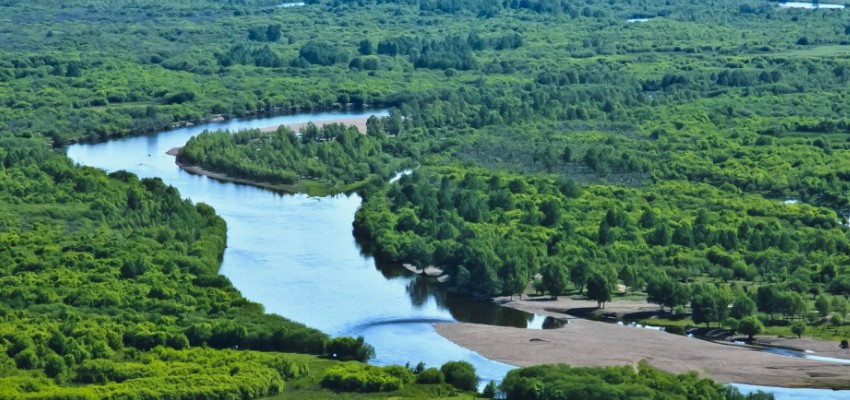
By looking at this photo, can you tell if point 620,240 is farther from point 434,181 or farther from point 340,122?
point 340,122

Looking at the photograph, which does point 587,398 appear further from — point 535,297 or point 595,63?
point 595,63

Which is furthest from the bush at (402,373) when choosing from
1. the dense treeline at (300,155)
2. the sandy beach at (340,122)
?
the sandy beach at (340,122)

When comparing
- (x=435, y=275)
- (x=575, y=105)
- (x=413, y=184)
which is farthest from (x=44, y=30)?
(x=435, y=275)

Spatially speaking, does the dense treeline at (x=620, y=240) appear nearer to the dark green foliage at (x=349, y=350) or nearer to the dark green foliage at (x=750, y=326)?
the dark green foliage at (x=750, y=326)

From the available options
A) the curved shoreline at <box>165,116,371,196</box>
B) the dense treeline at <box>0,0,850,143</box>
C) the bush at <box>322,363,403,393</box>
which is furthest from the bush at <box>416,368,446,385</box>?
the dense treeline at <box>0,0,850,143</box>

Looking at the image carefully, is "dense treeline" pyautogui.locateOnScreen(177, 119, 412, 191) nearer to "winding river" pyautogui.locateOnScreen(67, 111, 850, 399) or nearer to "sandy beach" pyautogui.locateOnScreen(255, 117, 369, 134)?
"winding river" pyautogui.locateOnScreen(67, 111, 850, 399)

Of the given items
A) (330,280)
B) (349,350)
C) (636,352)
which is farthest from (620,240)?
(349,350)
